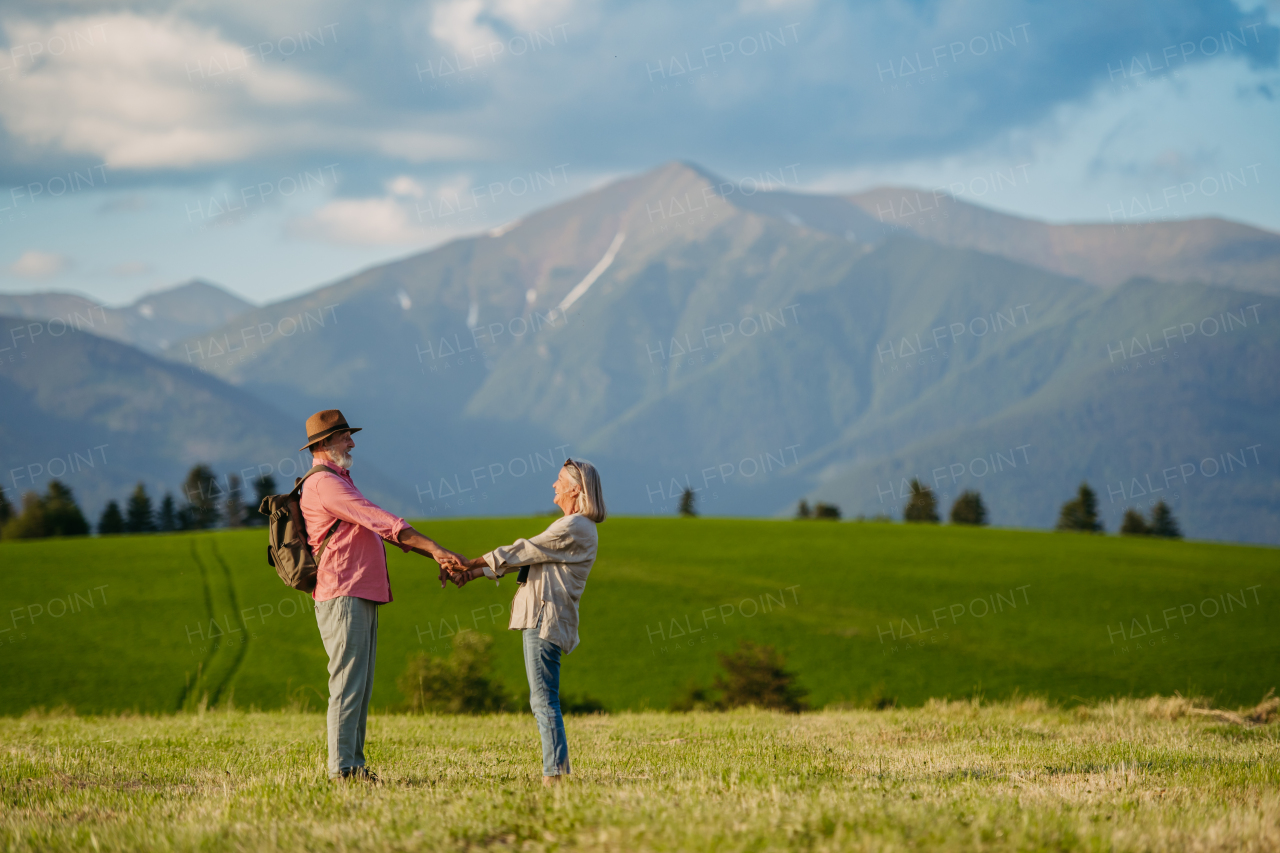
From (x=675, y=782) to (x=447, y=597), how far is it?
60464 millimetres

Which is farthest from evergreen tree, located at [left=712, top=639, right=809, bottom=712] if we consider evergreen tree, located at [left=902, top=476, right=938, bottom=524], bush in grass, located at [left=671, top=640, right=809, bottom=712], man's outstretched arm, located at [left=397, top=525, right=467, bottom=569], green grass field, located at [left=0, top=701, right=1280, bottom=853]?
evergreen tree, located at [left=902, top=476, right=938, bottom=524]

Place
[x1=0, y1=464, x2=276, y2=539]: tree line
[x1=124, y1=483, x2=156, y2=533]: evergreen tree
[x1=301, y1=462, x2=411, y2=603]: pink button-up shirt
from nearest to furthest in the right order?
1. [x1=301, y1=462, x2=411, y2=603]: pink button-up shirt
2. [x1=0, y1=464, x2=276, y2=539]: tree line
3. [x1=124, y1=483, x2=156, y2=533]: evergreen tree

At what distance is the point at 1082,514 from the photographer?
417 feet

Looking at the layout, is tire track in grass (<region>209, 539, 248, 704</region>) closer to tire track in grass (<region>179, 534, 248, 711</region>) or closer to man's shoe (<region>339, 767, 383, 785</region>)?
tire track in grass (<region>179, 534, 248, 711</region>)

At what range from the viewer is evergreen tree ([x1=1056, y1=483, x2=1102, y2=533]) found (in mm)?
125875

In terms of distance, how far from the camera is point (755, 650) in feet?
112

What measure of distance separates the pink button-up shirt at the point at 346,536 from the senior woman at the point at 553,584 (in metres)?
0.85

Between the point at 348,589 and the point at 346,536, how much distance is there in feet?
1.51

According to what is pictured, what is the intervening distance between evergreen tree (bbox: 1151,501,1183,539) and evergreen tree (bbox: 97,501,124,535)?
117836 mm

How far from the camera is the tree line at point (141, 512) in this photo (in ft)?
335

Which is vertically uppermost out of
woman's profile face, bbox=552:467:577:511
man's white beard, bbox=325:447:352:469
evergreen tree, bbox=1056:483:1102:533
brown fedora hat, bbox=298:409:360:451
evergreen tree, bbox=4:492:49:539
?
evergreen tree, bbox=4:492:49:539

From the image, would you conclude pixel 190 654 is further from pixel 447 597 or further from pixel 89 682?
pixel 447 597

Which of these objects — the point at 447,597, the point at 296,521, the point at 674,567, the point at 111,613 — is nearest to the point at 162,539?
the point at 111,613

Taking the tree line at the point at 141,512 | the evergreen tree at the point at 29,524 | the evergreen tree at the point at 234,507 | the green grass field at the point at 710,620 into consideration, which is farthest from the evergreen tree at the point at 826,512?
the evergreen tree at the point at 29,524
